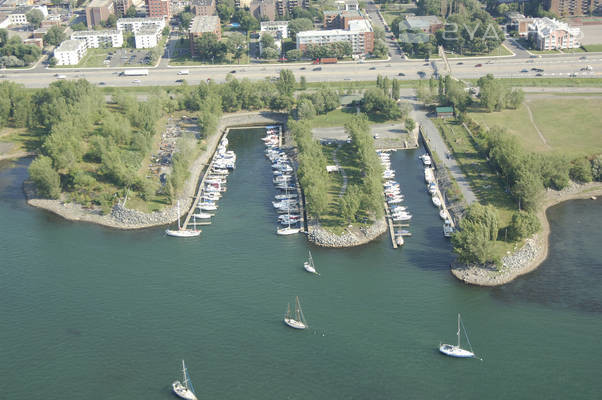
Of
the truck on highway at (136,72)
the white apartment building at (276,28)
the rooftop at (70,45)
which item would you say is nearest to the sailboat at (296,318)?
the truck on highway at (136,72)

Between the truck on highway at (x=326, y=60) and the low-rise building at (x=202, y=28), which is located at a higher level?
the low-rise building at (x=202, y=28)

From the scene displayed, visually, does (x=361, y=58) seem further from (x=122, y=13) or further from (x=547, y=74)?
(x=122, y=13)

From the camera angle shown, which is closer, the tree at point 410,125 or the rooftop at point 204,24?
the tree at point 410,125

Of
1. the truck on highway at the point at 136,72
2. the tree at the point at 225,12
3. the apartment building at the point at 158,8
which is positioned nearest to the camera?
the truck on highway at the point at 136,72

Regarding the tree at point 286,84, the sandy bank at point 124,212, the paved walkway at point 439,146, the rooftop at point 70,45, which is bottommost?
the sandy bank at point 124,212

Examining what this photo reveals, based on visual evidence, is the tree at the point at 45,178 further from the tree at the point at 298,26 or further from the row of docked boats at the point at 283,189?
the tree at the point at 298,26

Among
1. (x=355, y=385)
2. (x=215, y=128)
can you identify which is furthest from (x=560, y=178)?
(x=215, y=128)

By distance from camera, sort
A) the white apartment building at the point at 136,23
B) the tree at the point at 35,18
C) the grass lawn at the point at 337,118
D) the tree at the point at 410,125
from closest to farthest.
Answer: the tree at the point at 410,125
the grass lawn at the point at 337,118
the white apartment building at the point at 136,23
the tree at the point at 35,18

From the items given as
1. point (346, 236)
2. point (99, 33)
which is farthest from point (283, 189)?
point (99, 33)
